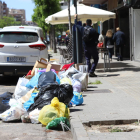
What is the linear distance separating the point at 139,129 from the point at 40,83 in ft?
9.94

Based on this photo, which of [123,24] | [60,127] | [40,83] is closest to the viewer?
[60,127]

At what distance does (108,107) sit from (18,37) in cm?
487

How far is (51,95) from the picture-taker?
6.55 metres

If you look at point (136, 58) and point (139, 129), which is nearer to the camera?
point (139, 129)

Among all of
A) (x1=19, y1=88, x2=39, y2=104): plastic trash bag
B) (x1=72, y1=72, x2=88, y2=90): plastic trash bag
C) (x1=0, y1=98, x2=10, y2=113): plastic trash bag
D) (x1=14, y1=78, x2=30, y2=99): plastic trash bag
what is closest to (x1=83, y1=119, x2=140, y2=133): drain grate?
(x1=0, y1=98, x2=10, y2=113): plastic trash bag

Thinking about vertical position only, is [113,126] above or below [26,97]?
below

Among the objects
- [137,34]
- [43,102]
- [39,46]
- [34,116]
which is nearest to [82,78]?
[39,46]

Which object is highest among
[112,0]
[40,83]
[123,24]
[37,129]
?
[112,0]

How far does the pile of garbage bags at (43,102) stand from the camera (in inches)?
224

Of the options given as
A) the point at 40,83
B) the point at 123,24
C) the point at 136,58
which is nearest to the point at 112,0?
the point at 123,24

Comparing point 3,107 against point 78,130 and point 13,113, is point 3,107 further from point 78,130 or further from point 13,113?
point 78,130

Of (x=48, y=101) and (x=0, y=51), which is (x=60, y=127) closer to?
(x=48, y=101)

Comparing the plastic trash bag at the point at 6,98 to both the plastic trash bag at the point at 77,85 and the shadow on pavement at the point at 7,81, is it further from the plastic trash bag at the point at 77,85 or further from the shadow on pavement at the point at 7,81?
the shadow on pavement at the point at 7,81

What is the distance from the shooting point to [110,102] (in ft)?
23.7
